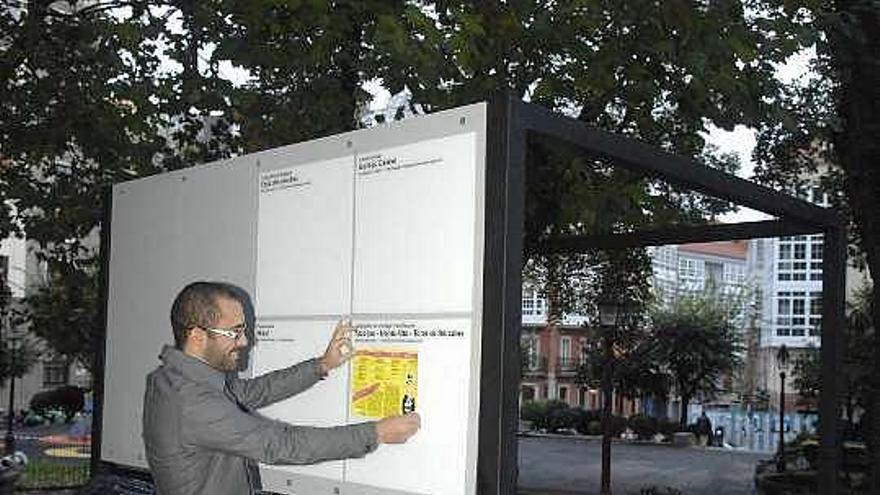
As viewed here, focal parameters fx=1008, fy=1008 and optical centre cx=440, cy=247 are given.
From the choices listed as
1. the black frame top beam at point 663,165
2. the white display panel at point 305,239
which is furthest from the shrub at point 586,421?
the white display panel at point 305,239

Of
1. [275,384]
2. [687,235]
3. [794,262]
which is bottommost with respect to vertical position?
[275,384]

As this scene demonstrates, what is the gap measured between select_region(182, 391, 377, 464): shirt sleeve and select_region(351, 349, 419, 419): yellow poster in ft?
0.33

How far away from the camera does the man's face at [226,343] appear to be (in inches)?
138

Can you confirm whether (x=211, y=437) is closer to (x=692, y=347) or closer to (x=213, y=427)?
(x=213, y=427)

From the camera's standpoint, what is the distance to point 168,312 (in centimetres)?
475

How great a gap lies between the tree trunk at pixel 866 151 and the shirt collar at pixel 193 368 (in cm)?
1117

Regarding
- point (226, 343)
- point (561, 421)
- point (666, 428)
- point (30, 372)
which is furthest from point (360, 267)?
point (30, 372)

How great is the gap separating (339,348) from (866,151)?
12.4 meters

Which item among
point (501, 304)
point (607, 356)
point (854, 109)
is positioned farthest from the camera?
point (607, 356)

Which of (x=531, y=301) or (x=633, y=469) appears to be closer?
(x=633, y=469)

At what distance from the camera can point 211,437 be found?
132 inches

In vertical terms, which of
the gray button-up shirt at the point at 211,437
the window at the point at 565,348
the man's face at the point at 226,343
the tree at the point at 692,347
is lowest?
the window at the point at 565,348

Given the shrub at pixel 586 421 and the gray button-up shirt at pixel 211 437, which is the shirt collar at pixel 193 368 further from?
the shrub at pixel 586 421

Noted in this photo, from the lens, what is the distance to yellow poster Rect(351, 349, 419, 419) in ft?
11.3
